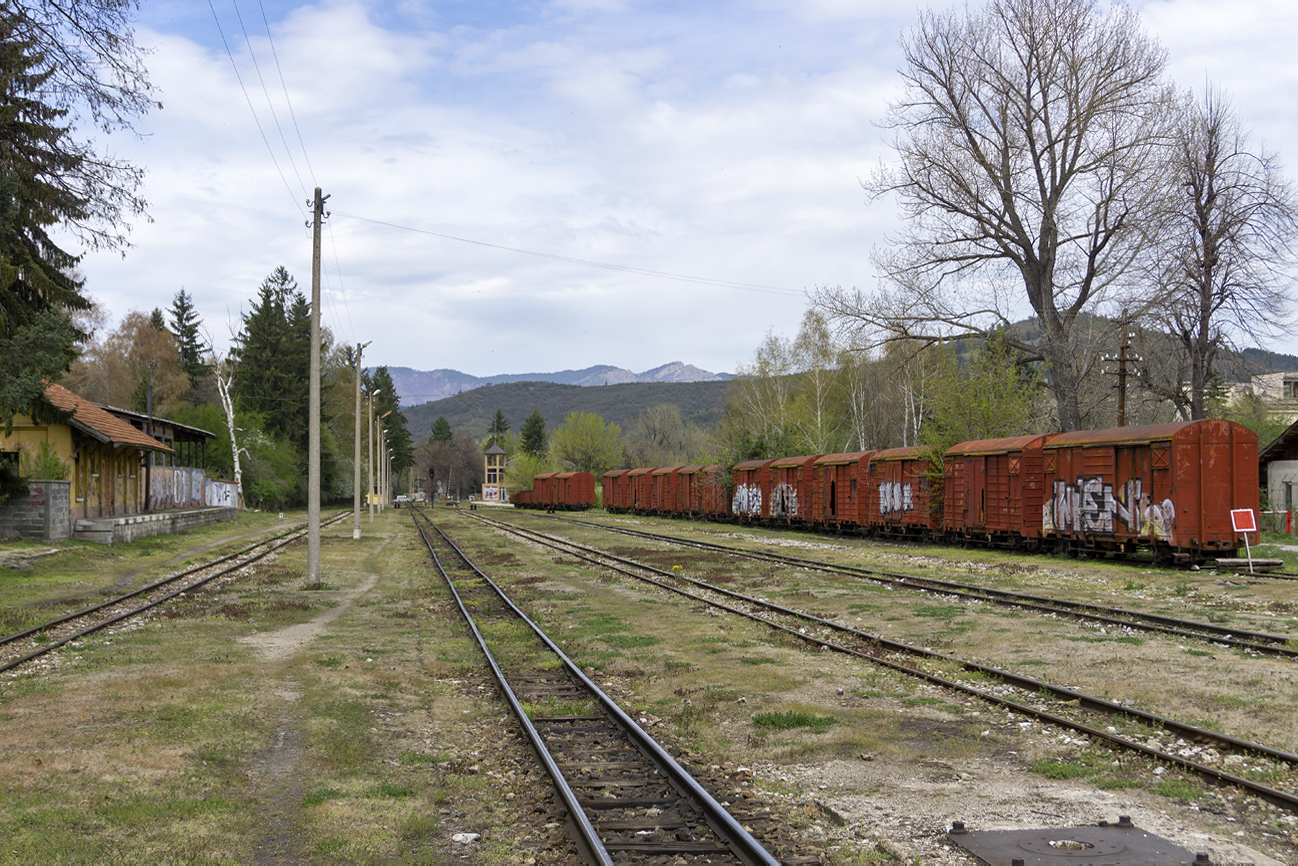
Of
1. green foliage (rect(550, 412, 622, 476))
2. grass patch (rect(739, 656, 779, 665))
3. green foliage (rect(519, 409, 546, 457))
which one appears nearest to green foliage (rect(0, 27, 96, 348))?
grass patch (rect(739, 656, 779, 665))

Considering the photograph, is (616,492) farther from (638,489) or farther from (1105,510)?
(1105,510)

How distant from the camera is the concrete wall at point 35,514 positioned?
89.1 feet

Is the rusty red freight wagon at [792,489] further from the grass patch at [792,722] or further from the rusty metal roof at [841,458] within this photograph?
the grass patch at [792,722]

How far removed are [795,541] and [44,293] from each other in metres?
24.5

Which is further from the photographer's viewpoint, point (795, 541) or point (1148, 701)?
point (795, 541)

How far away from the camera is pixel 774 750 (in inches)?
316

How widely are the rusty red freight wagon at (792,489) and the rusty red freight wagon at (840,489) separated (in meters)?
0.50

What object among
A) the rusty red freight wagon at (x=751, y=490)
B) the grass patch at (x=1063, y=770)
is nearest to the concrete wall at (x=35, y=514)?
the grass patch at (x=1063, y=770)

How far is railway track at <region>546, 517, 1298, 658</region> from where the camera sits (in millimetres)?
12117

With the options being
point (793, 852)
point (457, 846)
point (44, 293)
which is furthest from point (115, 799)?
point (44, 293)

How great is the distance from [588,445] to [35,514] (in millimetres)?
88268

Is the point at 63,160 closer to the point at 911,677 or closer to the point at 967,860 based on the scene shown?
the point at 911,677

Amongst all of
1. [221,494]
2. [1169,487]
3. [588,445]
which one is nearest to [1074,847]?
[1169,487]

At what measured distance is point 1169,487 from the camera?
2202 cm
